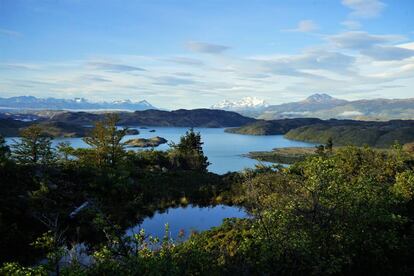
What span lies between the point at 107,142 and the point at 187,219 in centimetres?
1797

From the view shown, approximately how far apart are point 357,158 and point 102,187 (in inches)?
1083

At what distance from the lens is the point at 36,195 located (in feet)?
96.9

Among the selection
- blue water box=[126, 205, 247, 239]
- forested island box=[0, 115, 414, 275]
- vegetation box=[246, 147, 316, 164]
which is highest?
forested island box=[0, 115, 414, 275]

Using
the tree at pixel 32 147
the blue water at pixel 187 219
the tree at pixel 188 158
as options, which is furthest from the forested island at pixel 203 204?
the tree at pixel 188 158

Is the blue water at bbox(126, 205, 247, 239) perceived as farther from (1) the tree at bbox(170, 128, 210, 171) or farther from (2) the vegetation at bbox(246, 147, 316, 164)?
(2) the vegetation at bbox(246, 147, 316, 164)

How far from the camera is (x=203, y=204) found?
41.6 metres

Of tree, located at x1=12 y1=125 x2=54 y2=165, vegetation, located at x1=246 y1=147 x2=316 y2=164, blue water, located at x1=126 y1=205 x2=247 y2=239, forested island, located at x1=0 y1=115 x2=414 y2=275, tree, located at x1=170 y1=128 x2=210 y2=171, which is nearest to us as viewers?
forested island, located at x1=0 y1=115 x2=414 y2=275

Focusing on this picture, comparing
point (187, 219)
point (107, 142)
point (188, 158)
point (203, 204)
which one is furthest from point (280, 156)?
point (187, 219)

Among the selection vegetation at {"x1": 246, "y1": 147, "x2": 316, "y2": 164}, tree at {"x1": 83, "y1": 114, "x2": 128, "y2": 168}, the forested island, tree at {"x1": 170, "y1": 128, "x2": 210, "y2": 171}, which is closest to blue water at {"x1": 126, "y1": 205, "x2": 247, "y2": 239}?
the forested island

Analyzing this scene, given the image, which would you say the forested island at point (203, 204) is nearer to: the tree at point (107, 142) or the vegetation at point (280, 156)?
the tree at point (107, 142)

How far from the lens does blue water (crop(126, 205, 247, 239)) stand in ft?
102

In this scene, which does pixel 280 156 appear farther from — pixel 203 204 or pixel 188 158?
pixel 203 204

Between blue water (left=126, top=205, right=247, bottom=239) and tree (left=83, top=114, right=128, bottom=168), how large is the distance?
544 inches

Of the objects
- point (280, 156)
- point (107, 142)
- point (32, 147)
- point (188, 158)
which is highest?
point (107, 142)
